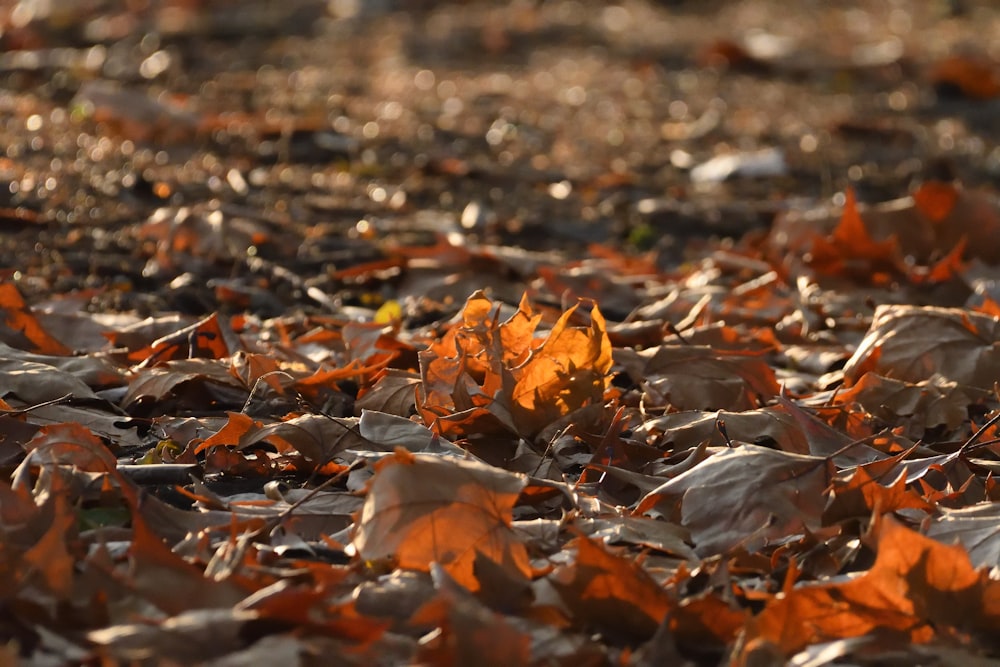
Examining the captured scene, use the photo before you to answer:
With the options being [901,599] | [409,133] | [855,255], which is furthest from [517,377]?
[409,133]

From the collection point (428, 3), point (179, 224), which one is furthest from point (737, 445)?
point (428, 3)

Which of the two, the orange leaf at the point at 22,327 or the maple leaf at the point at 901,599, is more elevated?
the maple leaf at the point at 901,599

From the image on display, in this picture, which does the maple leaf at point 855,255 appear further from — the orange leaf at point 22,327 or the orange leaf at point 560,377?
the orange leaf at point 22,327

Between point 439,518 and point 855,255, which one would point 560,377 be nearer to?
point 439,518

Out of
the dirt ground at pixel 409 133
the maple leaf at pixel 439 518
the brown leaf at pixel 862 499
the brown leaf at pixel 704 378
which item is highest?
the maple leaf at pixel 439 518

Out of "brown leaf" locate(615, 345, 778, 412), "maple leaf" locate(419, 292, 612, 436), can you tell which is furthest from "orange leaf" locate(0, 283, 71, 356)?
"brown leaf" locate(615, 345, 778, 412)

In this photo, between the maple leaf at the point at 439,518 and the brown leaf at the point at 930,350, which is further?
the brown leaf at the point at 930,350

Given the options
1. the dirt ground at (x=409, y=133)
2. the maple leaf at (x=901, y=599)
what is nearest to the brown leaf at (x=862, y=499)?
the maple leaf at (x=901, y=599)

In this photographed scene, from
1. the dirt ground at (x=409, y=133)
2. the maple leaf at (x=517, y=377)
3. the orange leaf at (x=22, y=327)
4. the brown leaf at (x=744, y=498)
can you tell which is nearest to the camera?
the brown leaf at (x=744, y=498)

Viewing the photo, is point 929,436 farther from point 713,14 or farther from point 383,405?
point 713,14
